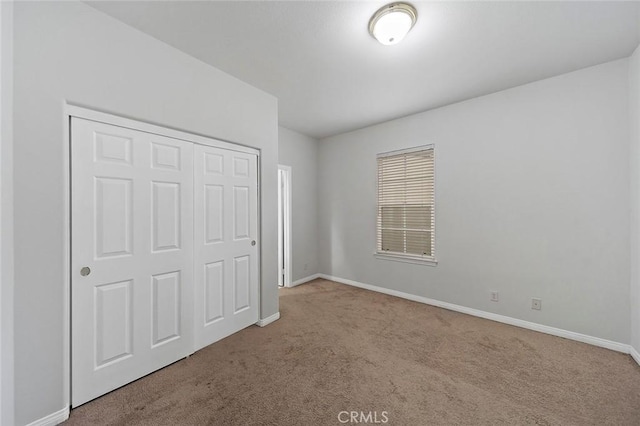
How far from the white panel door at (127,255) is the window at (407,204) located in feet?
9.24

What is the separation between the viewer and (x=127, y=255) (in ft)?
6.12

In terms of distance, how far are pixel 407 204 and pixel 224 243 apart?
2639 mm

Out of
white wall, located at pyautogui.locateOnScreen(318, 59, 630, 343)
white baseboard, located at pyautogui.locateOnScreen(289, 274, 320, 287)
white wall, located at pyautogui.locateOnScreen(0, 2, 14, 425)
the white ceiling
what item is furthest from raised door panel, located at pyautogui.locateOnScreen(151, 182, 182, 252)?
white wall, located at pyautogui.locateOnScreen(318, 59, 630, 343)

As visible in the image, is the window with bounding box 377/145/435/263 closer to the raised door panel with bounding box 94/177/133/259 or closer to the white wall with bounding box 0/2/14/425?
the raised door panel with bounding box 94/177/133/259

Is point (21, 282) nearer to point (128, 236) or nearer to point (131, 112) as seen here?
point (128, 236)

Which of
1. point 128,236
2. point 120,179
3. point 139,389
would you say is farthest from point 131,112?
point 139,389

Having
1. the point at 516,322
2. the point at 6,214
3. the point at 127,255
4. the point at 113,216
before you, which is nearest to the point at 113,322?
the point at 127,255

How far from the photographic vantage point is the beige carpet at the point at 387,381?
62.4 inches

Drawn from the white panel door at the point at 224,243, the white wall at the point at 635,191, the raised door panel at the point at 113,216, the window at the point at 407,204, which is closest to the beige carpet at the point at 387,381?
the white panel door at the point at 224,243

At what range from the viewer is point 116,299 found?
181 cm

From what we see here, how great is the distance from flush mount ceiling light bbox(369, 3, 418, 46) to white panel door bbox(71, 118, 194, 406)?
5.96 ft

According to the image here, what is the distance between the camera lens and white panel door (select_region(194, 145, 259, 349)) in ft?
7.66

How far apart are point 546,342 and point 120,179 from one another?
161 inches

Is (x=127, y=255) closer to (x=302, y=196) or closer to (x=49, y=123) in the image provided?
(x=49, y=123)
